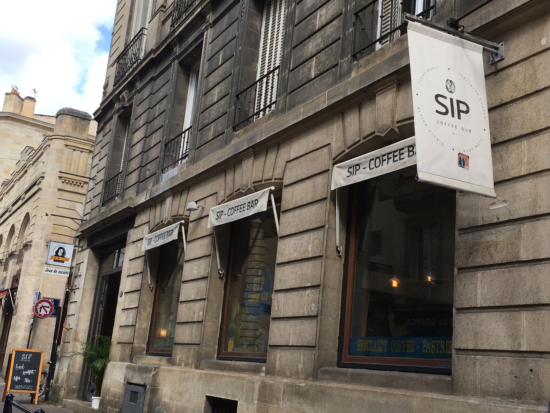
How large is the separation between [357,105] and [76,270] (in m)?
13.6

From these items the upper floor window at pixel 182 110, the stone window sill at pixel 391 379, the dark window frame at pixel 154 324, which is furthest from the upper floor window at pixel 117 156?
the stone window sill at pixel 391 379

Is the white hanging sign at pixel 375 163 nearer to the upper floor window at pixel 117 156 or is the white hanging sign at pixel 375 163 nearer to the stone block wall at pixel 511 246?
the stone block wall at pixel 511 246

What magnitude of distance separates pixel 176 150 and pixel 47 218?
48.9 ft

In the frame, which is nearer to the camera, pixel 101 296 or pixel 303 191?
pixel 303 191

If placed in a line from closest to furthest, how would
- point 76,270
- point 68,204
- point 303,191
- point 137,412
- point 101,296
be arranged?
point 303,191
point 137,412
point 101,296
point 76,270
point 68,204

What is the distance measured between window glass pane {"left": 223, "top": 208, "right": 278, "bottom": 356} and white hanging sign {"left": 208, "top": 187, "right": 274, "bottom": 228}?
0.60 metres

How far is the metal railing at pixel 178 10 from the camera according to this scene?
15508 mm

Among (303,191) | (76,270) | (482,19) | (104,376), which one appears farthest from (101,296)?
(482,19)

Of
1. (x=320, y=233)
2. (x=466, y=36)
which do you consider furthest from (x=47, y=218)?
(x=466, y=36)

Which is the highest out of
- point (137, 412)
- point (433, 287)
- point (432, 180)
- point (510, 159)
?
point (510, 159)

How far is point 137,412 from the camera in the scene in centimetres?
1199

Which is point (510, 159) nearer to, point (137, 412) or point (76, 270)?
point (137, 412)

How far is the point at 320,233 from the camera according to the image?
878cm

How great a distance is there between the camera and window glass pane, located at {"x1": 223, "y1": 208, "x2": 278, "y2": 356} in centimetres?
1048
